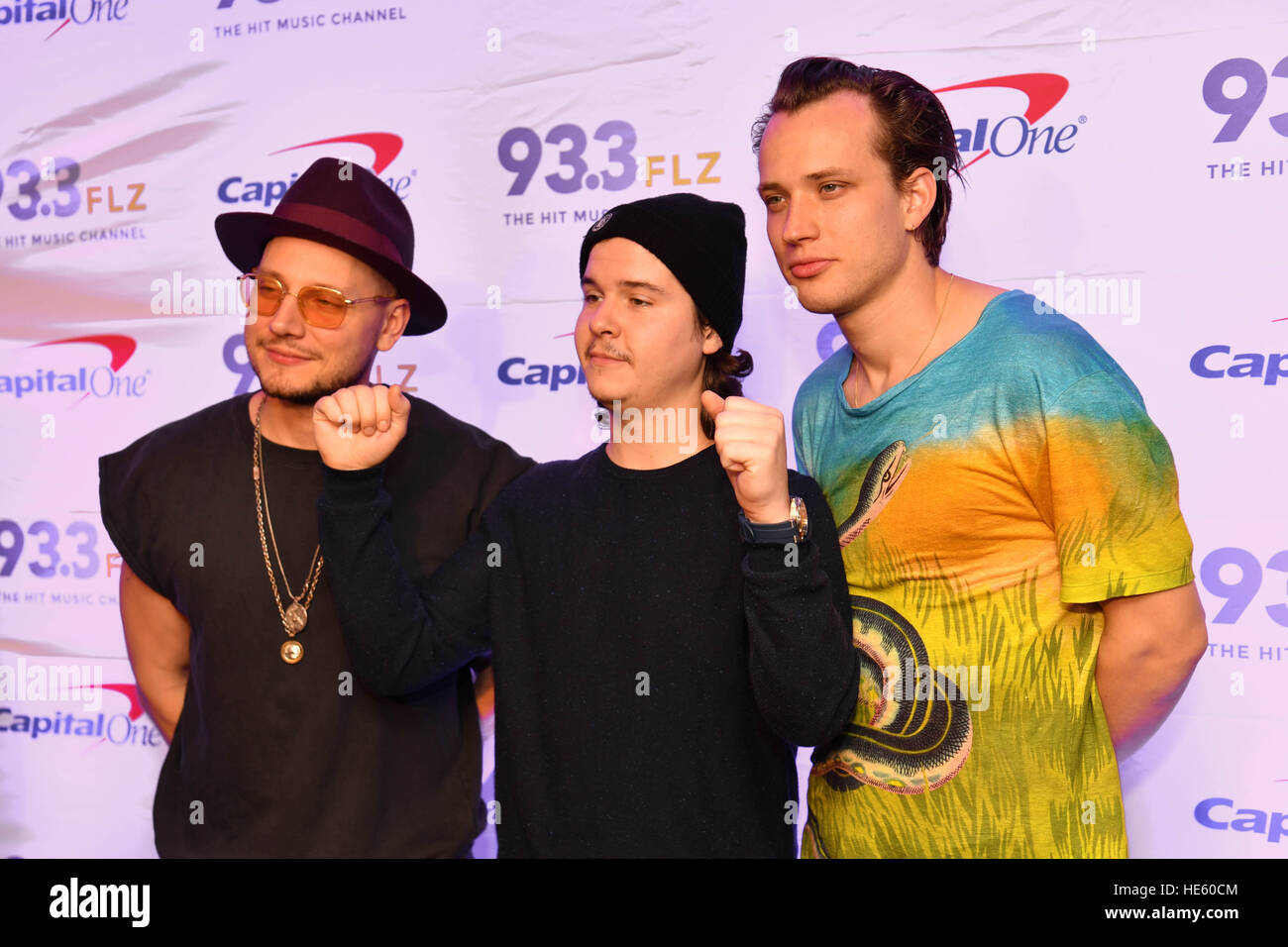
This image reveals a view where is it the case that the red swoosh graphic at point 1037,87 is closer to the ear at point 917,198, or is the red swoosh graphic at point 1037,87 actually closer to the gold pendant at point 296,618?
the ear at point 917,198

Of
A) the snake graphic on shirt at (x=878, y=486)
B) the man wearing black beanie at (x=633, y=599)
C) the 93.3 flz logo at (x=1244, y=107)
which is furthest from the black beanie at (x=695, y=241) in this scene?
the 93.3 flz logo at (x=1244, y=107)

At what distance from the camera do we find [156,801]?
198 centimetres

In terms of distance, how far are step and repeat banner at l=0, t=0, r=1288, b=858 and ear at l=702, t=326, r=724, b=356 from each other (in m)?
0.96

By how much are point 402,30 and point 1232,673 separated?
289cm

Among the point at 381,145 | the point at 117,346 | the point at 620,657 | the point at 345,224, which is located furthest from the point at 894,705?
the point at 117,346

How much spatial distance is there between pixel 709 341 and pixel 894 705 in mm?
720

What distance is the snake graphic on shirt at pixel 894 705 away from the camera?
5.60 feet

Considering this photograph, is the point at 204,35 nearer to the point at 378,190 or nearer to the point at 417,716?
the point at 378,190

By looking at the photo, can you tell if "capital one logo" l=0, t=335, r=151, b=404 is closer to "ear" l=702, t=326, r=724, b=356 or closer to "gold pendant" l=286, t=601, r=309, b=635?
"gold pendant" l=286, t=601, r=309, b=635

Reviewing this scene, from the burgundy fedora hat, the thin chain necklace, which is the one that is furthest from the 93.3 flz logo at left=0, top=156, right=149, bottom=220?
the thin chain necklace

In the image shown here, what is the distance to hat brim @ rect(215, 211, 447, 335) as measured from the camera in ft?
6.27

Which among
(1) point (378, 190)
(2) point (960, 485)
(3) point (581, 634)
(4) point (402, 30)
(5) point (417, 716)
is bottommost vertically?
(5) point (417, 716)

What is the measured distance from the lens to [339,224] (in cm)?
192
